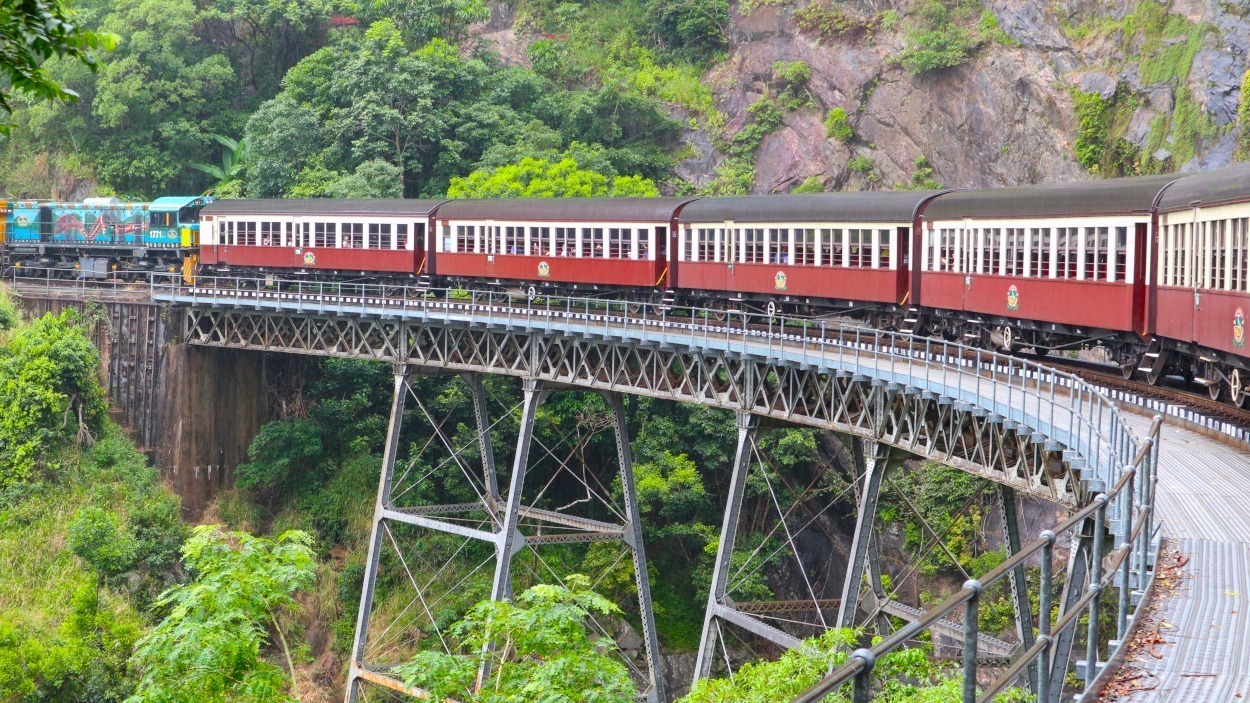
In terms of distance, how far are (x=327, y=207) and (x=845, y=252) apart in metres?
17.2

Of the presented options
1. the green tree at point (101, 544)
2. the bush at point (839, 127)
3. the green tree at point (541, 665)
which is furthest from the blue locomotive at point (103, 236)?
the green tree at point (541, 665)

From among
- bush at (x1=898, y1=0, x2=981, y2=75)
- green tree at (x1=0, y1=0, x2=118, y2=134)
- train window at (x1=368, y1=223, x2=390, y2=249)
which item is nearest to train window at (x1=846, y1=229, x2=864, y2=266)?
train window at (x1=368, y1=223, x2=390, y2=249)

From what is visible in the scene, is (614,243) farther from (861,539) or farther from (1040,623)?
(1040,623)

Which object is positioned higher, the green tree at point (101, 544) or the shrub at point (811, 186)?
the shrub at point (811, 186)

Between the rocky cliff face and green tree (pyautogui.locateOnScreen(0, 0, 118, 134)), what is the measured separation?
36817 mm

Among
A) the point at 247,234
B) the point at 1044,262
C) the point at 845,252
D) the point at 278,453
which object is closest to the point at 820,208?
the point at 845,252

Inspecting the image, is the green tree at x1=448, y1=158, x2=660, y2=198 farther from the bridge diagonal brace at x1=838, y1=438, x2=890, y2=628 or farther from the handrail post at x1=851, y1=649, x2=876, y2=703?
the handrail post at x1=851, y1=649, x2=876, y2=703

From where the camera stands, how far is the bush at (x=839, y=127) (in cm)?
5075

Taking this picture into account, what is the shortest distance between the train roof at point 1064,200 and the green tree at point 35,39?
57.7 feet

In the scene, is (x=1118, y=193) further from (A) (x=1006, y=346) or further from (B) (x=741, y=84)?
(B) (x=741, y=84)

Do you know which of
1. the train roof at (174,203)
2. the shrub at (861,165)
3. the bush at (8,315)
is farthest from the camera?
the shrub at (861,165)

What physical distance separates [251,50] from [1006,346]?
46.9 metres

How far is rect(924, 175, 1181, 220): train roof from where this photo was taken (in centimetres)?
2125

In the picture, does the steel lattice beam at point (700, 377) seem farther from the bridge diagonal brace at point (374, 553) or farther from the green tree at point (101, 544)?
the green tree at point (101, 544)
